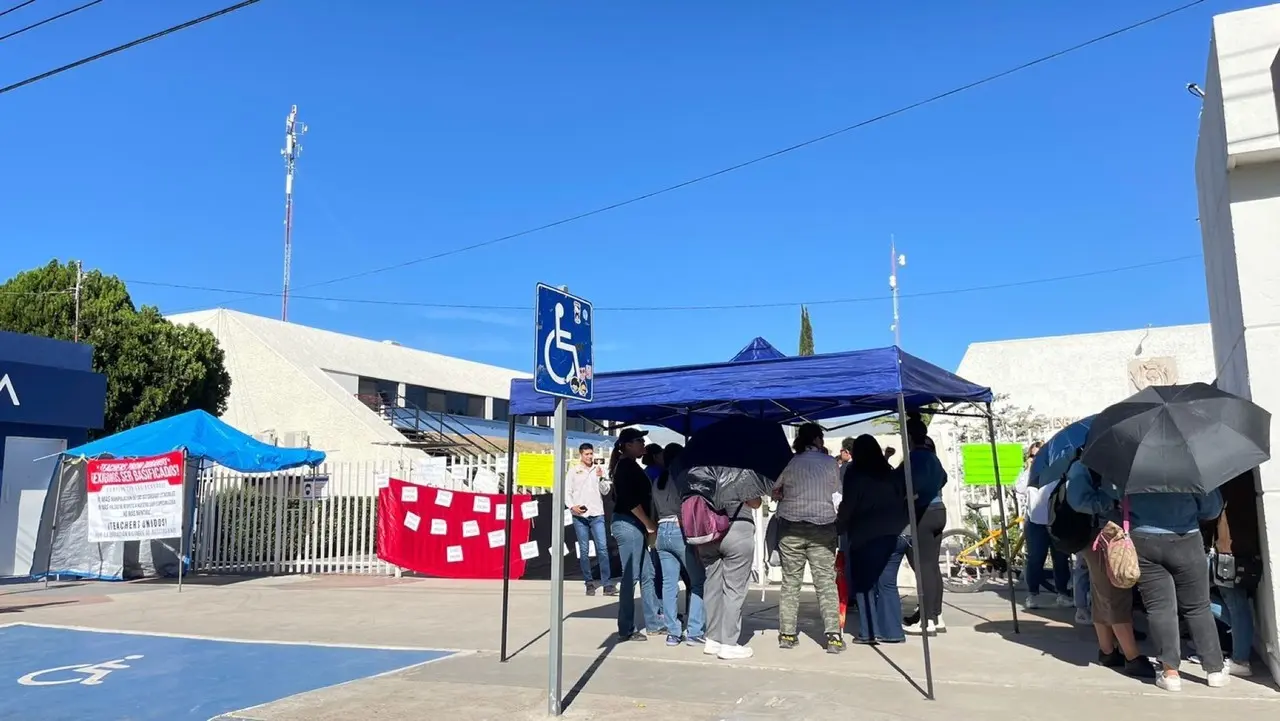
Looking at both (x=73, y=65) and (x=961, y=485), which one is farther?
(x=961, y=485)

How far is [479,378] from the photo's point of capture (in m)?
41.1

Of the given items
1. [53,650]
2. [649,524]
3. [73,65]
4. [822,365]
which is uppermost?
[73,65]

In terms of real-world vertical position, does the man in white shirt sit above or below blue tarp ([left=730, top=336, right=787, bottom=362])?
below

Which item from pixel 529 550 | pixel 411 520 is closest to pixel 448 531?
pixel 411 520

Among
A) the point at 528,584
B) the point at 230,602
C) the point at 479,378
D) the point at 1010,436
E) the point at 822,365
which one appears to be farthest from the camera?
the point at 479,378

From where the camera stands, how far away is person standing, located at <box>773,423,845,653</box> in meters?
7.33

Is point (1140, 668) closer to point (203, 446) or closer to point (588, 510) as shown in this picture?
point (588, 510)

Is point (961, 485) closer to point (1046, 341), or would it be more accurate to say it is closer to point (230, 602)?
point (230, 602)

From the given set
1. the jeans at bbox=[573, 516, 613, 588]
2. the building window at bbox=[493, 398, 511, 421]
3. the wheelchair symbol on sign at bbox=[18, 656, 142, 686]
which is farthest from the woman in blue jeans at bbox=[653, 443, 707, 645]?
the building window at bbox=[493, 398, 511, 421]

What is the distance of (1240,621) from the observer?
6223mm

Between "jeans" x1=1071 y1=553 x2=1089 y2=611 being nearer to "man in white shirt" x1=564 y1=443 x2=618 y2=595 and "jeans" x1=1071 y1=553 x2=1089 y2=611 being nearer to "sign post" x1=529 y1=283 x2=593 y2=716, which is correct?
"sign post" x1=529 y1=283 x2=593 y2=716

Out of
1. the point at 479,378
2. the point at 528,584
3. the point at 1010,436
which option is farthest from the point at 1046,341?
the point at 479,378

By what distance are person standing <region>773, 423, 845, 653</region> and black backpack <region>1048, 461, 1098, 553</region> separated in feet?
5.20

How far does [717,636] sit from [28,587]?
11.8 metres
